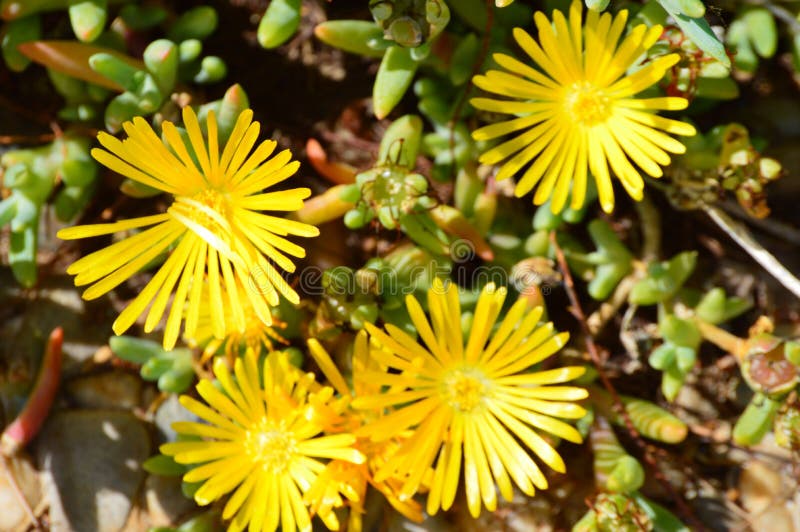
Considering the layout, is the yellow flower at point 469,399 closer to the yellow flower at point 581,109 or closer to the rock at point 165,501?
the yellow flower at point 581,109

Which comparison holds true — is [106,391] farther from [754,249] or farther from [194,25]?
[754,249]

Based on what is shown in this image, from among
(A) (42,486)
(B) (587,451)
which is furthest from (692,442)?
(A) (42,486)

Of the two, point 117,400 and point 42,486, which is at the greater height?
point 117,400

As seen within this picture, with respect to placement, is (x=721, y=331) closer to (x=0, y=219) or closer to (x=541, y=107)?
(x=541, y=107)

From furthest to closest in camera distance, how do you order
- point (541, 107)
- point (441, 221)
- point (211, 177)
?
1. point (441, 221)
2. point (541, 107)
3. point (211, 177)

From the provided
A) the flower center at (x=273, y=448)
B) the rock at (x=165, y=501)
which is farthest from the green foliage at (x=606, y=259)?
the rock at (x=165, y=501)

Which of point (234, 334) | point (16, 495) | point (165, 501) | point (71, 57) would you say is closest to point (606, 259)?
point (234, 334)
